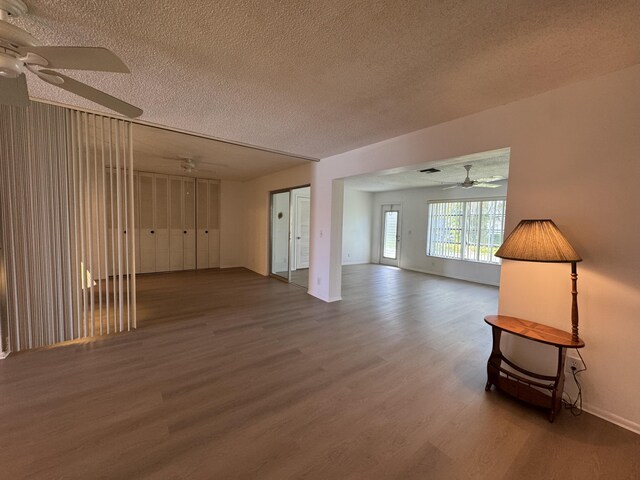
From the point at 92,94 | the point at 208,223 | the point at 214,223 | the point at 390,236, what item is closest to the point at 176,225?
the point at 208,223

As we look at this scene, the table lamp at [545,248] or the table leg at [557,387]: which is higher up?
the table lamp at [545,248]

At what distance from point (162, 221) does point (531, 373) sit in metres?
7.32

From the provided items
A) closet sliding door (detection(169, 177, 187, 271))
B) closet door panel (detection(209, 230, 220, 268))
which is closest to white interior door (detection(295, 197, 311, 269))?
closet door panel (detection(209, 230, 220, 268))

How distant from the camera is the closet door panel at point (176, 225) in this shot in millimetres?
6645

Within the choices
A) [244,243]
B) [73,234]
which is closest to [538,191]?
[73,234]

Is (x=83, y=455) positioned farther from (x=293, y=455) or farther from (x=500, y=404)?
(x=500, y=404)

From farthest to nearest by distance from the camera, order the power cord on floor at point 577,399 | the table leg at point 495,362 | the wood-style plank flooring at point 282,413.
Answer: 1. the table leg at point 495,362
2. the power cord on floor at point 577,399
3. the wood-style plank flooring at point 282,413

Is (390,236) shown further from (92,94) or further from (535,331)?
(92,94)

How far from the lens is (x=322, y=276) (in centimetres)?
473

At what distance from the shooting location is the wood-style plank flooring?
1511 mm

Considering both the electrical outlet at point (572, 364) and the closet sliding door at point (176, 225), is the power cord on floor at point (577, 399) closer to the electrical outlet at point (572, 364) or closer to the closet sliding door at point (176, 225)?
the electrical outlet at point (572, 364)

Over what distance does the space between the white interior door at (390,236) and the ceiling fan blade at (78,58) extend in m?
7.87

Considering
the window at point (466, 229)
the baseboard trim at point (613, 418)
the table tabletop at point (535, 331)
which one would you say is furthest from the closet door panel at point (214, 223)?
the baseboard trim at point (613, 418)

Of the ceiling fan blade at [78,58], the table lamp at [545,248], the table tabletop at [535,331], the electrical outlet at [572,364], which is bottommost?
the electrical outlet at [572,364]
